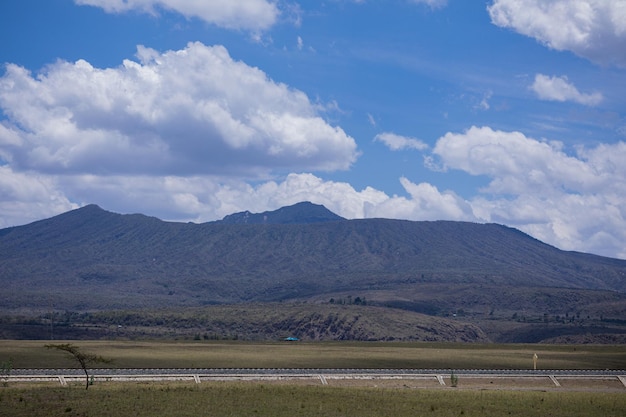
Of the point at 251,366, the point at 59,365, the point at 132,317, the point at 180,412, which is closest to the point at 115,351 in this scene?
the point at 59,365

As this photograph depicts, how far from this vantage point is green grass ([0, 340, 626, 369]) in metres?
90.6

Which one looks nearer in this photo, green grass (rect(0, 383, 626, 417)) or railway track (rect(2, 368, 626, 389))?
green grass (rect(0, 383, 626, 417))

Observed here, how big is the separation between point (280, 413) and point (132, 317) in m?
149

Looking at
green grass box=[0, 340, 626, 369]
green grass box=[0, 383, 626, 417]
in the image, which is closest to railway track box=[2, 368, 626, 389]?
green grass box=[0, 383, 626, 417]

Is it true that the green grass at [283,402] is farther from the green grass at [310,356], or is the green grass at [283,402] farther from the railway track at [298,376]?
the green grass at [310,356]

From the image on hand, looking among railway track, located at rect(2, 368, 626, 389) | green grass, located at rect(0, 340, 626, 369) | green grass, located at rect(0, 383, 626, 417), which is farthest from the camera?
green grass, located at rect(0, 340, 626, 369)

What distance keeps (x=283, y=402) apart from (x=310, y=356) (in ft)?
166

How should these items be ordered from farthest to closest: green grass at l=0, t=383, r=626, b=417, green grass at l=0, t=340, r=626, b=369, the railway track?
green grass at l=0, t=340, r=626, b=369
the railway track
green grass at l=0, t=383, r=626, b=417

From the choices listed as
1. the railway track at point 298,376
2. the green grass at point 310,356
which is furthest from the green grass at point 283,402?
the green grass at point 310,356

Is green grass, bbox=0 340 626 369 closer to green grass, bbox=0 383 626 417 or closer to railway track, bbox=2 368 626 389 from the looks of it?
railway track, bbox=2 368 626 389

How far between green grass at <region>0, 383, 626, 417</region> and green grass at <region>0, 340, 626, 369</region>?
3064cm

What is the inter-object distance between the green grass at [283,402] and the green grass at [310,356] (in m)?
30.6

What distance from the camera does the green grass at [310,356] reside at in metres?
90.6

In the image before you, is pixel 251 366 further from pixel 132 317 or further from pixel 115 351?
pixel 132 317
